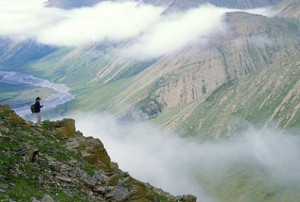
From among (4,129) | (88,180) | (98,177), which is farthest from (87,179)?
(4,129)

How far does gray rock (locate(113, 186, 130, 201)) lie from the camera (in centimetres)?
4051

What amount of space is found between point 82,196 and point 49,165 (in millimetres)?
5128

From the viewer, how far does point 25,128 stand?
49125 millimetres

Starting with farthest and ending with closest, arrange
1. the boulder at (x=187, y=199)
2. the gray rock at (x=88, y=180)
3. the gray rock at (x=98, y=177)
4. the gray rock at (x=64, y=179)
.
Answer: the boulder at (x=187, y=199) → the gray rock at (x=98, y=177) → the gray rock at (x=88, y=180) → the gray rock at (x=64, y=179)

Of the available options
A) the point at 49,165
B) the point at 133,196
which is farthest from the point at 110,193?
the point at 49,165

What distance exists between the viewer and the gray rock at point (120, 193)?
40.5 m

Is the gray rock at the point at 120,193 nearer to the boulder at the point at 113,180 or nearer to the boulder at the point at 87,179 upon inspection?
the boulder at the point at 113,180

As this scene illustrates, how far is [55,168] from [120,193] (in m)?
7.03

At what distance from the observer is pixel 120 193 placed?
41.0 metres

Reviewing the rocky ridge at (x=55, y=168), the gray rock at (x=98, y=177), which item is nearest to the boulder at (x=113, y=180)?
the rocky ridge at (x=55, y=168)

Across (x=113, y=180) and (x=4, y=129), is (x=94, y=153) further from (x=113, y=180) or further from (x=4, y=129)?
(x=4, y=129)

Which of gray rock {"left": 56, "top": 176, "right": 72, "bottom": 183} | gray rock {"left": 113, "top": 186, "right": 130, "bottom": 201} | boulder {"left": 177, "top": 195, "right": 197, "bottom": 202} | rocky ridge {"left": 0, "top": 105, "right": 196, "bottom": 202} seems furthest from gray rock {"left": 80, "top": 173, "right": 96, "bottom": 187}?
boulder {"left": 177, "top": 195, "right": 197, "bottom": 202}

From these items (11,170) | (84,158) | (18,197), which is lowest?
(18,197)

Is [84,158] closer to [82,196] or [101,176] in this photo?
[101,176]
